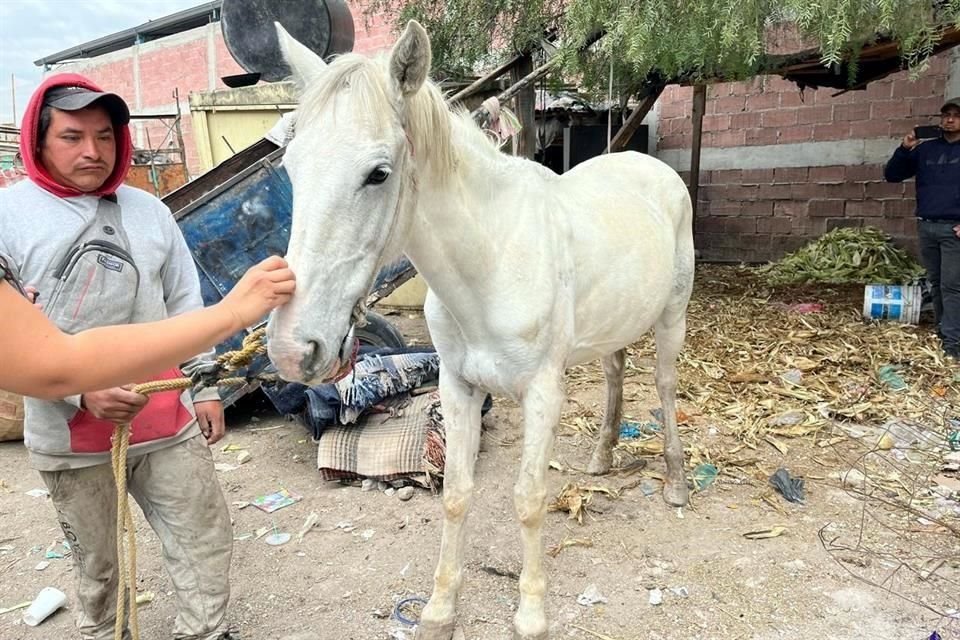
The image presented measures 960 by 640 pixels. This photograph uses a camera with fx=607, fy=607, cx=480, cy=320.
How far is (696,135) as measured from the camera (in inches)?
337

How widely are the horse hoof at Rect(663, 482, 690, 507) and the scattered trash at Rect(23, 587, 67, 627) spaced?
112 inches

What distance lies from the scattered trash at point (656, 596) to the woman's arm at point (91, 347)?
2.07m

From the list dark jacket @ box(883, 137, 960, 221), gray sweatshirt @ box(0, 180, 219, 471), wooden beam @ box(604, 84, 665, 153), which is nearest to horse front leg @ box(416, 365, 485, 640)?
gray sweatshirt @ box(0, 180, 219, 471)

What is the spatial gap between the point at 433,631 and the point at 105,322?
5.09 feet

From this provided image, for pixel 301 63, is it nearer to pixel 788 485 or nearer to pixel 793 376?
pixel 788 485

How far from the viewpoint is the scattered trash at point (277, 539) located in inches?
117

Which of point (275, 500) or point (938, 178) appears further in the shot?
point (938, 178)

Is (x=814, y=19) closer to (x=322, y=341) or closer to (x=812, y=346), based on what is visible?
(x=322, y=341)

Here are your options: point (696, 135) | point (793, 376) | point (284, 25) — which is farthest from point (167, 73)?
point (793, 376)

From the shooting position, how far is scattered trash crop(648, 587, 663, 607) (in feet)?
8.09

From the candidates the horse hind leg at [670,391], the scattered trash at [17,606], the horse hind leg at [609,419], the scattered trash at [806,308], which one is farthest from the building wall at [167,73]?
the horse hind leg at [670,391]

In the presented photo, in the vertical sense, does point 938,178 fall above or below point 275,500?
above

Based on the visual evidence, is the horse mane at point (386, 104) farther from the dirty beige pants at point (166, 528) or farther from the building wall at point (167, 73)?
the building wall at point (167, 73)

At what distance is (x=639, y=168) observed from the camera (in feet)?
10.9
